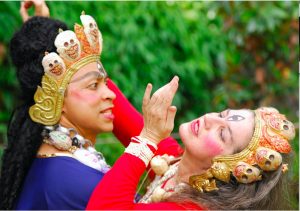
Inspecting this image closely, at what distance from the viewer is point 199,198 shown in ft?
8.64

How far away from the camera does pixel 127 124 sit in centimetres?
312

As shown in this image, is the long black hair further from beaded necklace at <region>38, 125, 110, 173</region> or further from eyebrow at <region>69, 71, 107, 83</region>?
eyebrow at <region>69, 71, 107, 83</region>

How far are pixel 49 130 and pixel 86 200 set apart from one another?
35cm

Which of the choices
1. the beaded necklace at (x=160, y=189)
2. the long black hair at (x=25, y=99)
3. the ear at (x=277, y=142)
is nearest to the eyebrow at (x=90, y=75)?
the long black hair at (x=25, y=99)

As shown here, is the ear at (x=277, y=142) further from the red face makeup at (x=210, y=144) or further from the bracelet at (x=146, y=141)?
the bracelet at (x=146, y=141)

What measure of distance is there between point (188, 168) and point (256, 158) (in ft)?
0.98

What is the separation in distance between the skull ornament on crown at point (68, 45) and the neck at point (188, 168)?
0.62 meters

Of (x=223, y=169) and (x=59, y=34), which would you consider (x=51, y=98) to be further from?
(x=223, y=169)

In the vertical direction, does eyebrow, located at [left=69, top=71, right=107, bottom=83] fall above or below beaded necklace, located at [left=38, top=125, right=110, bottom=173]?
above

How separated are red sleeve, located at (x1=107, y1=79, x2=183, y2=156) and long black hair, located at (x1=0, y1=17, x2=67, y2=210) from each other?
43 cm

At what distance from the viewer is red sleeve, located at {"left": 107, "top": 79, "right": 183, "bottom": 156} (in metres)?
3.11

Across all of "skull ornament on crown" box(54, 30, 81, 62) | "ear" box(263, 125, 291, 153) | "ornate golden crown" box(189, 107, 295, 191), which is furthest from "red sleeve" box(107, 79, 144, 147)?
"ear" box(263, 125, 291, 153)

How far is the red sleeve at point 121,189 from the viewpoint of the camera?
2.46 metres

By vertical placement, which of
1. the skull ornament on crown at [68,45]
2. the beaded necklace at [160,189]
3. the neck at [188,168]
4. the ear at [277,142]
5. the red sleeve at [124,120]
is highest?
the skull ornament on crown at [68,45]
